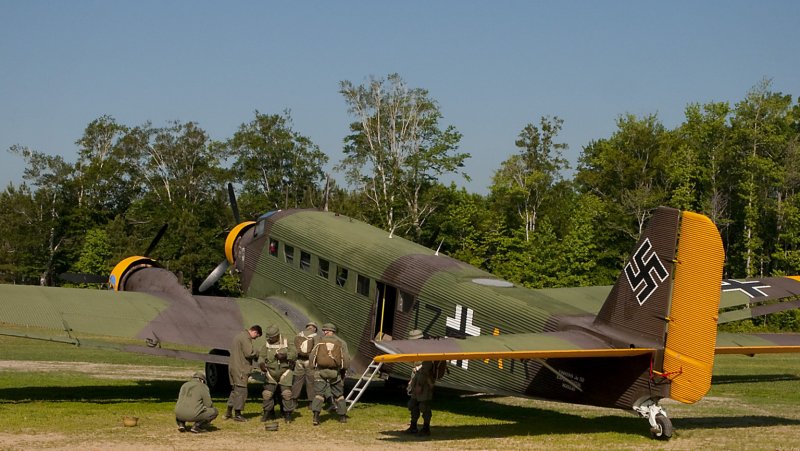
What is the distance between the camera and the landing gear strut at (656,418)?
12312 millimetres

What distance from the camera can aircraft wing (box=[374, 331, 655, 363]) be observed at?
1074 cm

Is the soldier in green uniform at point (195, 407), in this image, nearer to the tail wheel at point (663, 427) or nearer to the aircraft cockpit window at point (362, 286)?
the aircraft cockpit window at point (362, 286)

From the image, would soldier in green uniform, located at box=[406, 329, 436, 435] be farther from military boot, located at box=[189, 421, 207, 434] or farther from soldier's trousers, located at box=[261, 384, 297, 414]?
military boot, located at box=[189, 421, 207, 434]

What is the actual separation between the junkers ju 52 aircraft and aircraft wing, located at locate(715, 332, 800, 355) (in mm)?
34

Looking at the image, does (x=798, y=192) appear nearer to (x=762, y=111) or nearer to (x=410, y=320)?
(x=762, y=111)

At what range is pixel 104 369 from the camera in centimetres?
2188

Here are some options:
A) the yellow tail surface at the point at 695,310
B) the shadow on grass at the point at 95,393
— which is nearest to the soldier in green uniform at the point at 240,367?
the shadow on grass at the point at 95,393

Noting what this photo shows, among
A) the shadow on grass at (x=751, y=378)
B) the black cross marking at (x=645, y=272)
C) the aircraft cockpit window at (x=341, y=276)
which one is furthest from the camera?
the shadow on grass at (x=751, y=378)

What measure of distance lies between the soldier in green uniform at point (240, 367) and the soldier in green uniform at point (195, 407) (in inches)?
44.9

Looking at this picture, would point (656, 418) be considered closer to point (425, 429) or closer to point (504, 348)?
point (504, 348)

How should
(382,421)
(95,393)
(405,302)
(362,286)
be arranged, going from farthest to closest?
(95,393), (362,286), (405,302), (382,421)

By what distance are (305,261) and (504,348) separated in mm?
7845

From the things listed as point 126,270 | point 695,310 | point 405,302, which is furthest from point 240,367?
point 126,270

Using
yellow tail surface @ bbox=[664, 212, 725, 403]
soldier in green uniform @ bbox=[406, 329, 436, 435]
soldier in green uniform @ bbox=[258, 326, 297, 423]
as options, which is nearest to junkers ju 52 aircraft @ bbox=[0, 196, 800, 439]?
yellow tail surface @ bbox=[664, 212, 725, 403]
